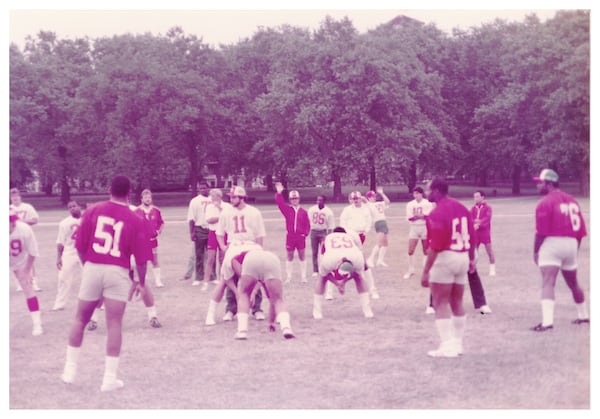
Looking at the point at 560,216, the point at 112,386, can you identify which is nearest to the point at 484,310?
the point at 560,216

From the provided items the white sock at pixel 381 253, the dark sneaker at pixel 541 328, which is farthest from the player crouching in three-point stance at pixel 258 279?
the white sock at pixel 381 253

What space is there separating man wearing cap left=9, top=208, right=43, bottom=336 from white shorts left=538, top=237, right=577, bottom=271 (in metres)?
7.61

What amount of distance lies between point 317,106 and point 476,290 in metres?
5.50

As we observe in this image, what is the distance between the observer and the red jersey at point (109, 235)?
23.9 feet

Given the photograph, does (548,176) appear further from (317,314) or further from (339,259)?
(317,314)

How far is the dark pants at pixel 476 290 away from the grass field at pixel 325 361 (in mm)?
206

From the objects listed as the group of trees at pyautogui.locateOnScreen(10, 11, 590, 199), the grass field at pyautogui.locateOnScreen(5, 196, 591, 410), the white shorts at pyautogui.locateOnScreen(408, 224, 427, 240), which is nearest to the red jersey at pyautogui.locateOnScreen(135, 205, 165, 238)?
the group of trees at pyautogui.locateOnScreen(10, 11, 590, 199)

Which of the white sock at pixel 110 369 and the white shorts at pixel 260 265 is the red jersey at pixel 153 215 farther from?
the white sock at pixel 110 369

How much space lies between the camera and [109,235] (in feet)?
23.9

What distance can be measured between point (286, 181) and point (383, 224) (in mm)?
3338

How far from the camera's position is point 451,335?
8422 mm

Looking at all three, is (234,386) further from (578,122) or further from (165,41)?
(165,41)

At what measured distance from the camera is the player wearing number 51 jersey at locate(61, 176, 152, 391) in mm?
7285

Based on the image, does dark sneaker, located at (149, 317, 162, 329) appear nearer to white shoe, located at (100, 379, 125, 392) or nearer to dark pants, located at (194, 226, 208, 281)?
white shoe, located at (100, 379, 125, 392)
